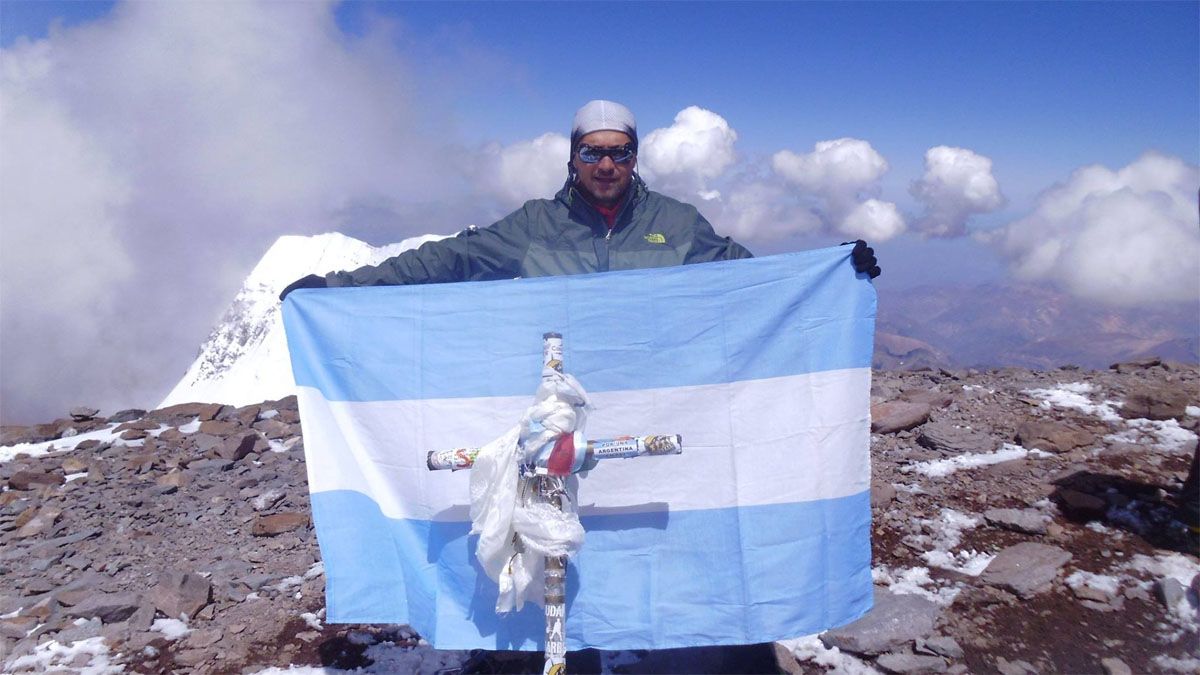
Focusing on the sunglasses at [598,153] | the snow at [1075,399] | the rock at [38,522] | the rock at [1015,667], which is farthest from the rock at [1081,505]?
the rock at [38,522]

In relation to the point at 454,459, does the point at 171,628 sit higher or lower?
lower

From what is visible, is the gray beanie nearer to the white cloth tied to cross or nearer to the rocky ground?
the white cloth tied to cross

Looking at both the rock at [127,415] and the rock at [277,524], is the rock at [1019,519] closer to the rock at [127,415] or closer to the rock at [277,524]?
the rock at [277,524]

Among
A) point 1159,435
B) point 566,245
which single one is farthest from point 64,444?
point 1159,435

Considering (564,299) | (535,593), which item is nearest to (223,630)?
(535,593)

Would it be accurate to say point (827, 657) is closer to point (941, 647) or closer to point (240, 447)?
point (941, 647)

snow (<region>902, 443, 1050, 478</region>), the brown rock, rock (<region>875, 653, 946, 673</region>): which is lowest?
rock (<region>875, 653, 946, 673</region>)

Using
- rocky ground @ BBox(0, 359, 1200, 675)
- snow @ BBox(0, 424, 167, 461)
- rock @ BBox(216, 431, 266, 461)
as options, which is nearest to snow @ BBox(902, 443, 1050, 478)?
rocky ground @ BBox(0, 359, 1200, 675)
